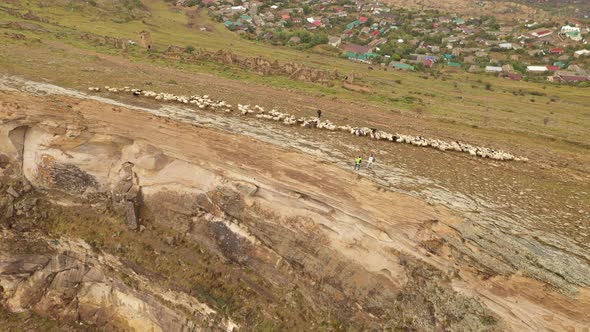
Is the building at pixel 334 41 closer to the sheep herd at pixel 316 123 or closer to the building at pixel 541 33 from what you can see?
the building at pixel 541 33

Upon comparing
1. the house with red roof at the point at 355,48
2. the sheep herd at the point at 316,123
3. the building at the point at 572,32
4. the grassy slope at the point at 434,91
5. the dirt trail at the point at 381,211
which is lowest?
the house with red roof at the point at 355,48

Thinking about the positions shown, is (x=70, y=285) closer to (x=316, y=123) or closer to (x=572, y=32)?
(x=316, y=123)

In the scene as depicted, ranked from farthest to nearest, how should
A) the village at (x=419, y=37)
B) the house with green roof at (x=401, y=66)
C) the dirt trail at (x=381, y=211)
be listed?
the village at (x=419, y=37) < the house with green roof at (x=401, y=66) < the dirt trail at (x=381, y=211)

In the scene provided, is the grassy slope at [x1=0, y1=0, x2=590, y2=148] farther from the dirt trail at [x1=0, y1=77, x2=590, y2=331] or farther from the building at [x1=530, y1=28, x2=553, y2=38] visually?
the building at [x1=530, y1=28, x2=553, y2=38]

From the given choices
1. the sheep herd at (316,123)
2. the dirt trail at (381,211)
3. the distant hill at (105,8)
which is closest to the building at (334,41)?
the distant hill at (105,8)

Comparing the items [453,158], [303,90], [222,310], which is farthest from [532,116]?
[222,310]

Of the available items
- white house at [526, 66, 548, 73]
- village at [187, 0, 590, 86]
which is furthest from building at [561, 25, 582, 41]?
white house at [526, 66, 548, 73]

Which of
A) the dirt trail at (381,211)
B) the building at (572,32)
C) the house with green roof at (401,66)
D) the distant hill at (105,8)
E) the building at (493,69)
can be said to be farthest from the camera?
the building at (572,32)

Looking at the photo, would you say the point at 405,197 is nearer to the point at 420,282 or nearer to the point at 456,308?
the point at 420,282
